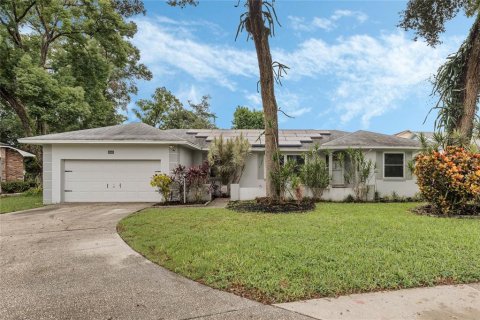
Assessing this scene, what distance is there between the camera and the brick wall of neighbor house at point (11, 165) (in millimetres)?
20656

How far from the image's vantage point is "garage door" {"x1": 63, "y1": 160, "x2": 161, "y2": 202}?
11953 millimetres

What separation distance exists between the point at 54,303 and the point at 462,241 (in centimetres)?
Answer: 661

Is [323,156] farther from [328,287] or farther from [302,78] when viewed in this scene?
[328,287]

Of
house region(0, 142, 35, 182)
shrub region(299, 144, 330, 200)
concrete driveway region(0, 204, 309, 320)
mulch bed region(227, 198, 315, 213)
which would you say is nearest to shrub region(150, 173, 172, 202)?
mulch bed region(227, 198, 315, 213)

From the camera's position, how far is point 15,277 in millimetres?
3914

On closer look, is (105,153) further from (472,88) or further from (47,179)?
(472,88)

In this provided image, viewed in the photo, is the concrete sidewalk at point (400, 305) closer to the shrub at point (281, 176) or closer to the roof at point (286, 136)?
the shrub at point (281, 176)

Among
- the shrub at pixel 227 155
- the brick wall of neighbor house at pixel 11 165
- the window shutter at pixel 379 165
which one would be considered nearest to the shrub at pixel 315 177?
the window shutter at pixel 379 165

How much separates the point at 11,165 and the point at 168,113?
13.7 m

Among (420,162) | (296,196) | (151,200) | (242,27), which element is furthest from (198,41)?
(420,162)

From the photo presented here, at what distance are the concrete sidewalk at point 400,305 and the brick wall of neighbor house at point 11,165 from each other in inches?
995

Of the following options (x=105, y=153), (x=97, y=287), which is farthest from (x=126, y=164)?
(x=97, y=287)

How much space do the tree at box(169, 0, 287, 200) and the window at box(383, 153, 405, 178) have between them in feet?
19.9

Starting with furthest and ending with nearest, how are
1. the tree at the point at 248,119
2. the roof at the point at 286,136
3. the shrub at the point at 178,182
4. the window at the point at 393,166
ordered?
the tree at the point at 248,119 < the roof at the point at 286,136 < the window at the point at 393,166 < the shrub at the point at 178,182
